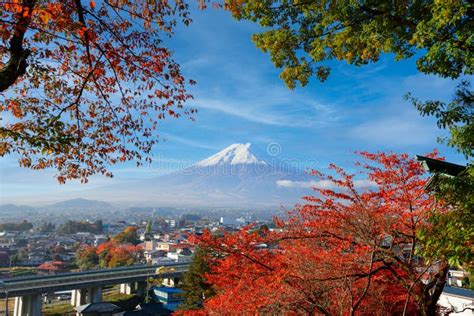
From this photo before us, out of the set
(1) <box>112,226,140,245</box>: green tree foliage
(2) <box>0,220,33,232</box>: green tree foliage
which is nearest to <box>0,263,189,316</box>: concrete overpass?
(1) <box>112,226,140,245</box>: green tree foliage

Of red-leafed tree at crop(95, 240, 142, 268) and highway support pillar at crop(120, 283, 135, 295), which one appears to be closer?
highway support pillar at crop(120, 283, 135, 295)

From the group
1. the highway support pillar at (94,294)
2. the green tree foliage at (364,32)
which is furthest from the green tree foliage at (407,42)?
the highway support pillar at (94,294)

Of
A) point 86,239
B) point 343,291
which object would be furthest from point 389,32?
point 86,239

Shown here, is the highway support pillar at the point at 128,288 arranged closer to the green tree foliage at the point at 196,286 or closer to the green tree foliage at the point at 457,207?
the green tree foliage at the point at 196,286

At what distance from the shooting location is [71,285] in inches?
932

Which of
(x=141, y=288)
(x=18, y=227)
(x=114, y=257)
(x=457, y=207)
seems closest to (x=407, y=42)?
(x=457, y=207)

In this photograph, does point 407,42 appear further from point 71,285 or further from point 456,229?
point 71,285

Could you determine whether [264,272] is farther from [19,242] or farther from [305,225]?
[19,242]

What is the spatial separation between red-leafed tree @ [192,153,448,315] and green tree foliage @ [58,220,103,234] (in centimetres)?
9506

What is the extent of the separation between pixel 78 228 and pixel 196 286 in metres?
89.5

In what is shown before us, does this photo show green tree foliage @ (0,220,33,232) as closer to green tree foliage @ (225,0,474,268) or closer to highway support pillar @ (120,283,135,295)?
highway support pillar @ (120,283,135,295)

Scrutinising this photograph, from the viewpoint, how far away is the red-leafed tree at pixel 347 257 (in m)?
6.05

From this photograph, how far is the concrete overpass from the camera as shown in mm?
21578

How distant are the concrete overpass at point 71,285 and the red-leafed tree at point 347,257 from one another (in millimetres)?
18732
